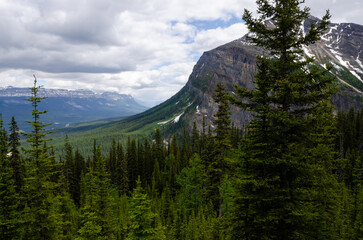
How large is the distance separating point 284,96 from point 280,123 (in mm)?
1399

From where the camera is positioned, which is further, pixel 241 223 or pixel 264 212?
pixel 241 223

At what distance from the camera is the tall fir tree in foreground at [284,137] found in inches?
407

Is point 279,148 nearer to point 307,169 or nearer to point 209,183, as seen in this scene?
point 307,169

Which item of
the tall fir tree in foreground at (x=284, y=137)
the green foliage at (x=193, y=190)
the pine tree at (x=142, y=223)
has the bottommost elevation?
the green foliage at (x=193, y=190)

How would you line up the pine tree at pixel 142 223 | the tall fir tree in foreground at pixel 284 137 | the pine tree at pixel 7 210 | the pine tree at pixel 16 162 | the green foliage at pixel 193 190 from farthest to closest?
1. the green foliage at pixel 193 190
2. the pine tree at pixel 16 162
3. the pine tree at pixel 7 210
4. the pine tree at pixel 142 223
5. the tall fir tree in foreground at pixel 284 137

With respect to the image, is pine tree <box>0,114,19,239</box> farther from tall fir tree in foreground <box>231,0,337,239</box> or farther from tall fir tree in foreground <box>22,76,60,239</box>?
tall fir tree in foreground <box>231,0,337,239</box>

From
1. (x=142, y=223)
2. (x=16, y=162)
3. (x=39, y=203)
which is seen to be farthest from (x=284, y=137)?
(x=16, y=162)

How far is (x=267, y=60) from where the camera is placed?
11.6m

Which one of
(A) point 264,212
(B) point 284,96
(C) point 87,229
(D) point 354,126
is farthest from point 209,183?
(D) point 354,126

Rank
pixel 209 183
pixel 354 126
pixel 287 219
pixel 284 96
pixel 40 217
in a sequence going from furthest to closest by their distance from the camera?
pixel 354 126
pixel 209 183
pixel 40 217
pixel 284 96
pixel 287 219

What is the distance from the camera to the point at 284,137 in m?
11.0

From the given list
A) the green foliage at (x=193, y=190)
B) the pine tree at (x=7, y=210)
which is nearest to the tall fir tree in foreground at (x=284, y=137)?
the pine tree at (x=7, y=210)

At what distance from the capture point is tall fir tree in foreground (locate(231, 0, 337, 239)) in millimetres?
10348

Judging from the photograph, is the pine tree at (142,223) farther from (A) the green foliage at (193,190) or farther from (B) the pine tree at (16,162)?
(A) the green foliage at (193,190)
